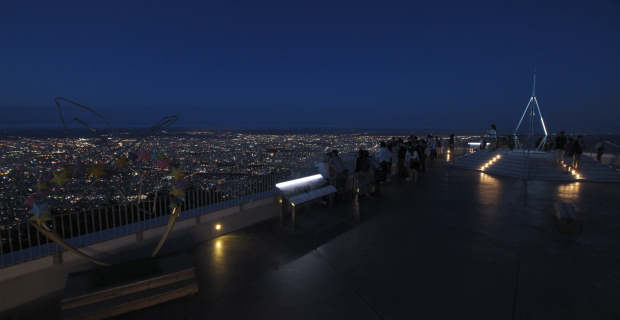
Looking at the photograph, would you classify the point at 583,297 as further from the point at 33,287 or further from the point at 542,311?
the point at 33,287

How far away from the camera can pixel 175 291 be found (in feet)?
12.0

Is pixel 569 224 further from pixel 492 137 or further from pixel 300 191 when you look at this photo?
pixel 492 137

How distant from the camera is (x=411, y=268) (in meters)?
4.64

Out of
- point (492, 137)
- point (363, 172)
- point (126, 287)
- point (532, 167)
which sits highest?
point (492, 137)

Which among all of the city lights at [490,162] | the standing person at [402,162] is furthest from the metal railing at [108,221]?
the city lights at [490,162]

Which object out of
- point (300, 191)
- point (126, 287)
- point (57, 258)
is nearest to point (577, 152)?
point (300, 191)

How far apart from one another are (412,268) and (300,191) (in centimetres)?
325

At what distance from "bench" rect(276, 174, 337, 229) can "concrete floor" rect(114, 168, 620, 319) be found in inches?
20.0

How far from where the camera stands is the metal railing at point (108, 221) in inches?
156

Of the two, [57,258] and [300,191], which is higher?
[300,191]

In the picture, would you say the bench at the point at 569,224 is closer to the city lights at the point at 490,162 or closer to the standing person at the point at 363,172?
the standing person at the point at 363,172

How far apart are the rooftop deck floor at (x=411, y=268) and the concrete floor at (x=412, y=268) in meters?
0.02

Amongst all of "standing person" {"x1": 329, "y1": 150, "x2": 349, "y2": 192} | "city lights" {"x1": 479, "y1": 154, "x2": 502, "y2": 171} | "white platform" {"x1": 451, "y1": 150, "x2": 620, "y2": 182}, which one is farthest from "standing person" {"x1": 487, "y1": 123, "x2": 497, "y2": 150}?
"standing person" {"x1": 329, "y1": 150, "x2": 349, "y2": 192}

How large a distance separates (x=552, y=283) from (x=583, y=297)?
37cm
